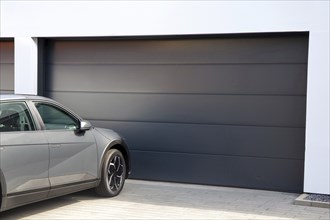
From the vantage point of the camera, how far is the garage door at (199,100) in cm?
846

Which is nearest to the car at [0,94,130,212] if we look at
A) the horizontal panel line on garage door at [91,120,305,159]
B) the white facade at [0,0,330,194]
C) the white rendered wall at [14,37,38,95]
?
the horizontal panel line on garage door at [91,120,305,159]

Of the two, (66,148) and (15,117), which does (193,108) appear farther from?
(15,117)

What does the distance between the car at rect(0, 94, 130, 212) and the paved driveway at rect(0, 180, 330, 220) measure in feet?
0.94

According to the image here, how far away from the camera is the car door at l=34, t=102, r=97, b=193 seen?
6.84m

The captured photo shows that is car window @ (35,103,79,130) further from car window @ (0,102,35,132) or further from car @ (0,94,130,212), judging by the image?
car window @ (0,102,35,132)

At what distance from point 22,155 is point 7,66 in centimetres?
445

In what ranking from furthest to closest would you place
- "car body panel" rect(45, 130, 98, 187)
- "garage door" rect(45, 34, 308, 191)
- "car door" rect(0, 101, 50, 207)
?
"garage door" rect(45, 34, 308, 191) → "car body panel" rect(45, 130, 98, 187) → "car door" rect(0, 101, 50, 207)

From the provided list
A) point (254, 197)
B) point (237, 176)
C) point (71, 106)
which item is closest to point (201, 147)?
point (237, 176)

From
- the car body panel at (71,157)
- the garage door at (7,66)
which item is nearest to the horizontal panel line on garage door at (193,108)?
the garage door at (7,66)

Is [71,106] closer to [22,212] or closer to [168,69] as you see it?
[168,69]

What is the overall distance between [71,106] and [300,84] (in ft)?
13.2

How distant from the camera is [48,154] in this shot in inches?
263

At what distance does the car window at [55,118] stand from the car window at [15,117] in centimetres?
24

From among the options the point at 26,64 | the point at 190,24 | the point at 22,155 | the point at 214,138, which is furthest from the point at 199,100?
the point at 22,155
